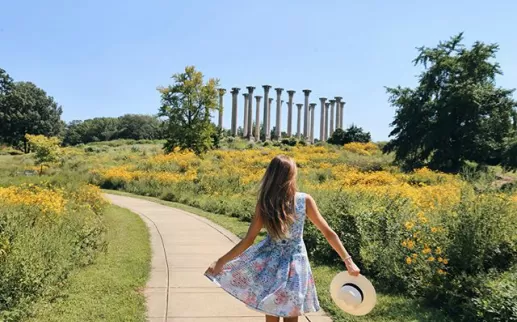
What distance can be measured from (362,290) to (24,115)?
68555 mm

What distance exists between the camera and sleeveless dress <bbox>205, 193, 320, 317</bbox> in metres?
3.49

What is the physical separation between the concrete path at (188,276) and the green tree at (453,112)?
2237 cm

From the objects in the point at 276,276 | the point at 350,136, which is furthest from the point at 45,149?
the point at 350,136

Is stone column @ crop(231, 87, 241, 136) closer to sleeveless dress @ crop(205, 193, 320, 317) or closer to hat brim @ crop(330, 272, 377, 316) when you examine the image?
sleeveless dress @ crop(205, 193, 320, 317)

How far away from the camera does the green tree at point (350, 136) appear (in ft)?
188

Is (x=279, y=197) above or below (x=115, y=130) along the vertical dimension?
below

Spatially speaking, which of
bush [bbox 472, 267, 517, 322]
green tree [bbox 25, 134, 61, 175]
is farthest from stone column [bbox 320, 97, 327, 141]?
bush [bbox 472, 267, 517, 322]

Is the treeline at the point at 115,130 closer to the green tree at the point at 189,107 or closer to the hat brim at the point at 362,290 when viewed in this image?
the green tree at the point at 189,107

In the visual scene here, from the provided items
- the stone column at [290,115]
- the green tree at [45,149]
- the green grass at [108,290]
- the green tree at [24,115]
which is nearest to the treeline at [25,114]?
the green tree at [24,115]

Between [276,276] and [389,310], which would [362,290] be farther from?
[389,310]

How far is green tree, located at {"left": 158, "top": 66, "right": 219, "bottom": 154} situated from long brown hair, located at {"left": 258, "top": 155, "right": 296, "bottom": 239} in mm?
37106

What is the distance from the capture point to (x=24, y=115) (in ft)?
208

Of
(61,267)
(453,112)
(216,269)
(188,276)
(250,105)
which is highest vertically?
(250,105)

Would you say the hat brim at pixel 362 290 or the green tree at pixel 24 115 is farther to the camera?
the green tree at pixel 24 115
